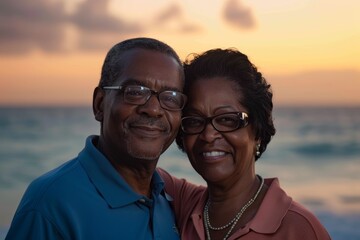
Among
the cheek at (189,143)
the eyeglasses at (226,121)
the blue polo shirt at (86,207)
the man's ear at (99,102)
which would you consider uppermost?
the man's ear at (99,102)

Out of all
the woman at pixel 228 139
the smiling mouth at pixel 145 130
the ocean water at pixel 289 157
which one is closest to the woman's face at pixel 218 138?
the woman at pixel 228 139

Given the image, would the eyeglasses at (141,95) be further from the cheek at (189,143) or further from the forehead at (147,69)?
the cheek at (189,143)

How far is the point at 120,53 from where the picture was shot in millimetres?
3379

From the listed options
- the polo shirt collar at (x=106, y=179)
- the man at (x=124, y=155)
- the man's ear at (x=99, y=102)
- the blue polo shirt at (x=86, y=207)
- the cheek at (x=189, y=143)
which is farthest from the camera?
the cheek at (x=189, y=143)

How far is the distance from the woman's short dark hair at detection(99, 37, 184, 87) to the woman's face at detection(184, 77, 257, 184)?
0.80 feet

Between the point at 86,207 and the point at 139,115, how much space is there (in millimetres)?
600

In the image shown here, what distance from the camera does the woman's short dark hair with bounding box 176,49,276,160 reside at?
3674 millimetres

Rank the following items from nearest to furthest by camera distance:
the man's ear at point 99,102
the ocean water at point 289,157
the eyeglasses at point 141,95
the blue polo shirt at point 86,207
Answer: the blue polo shirt at point 86,207 < the eyeglasses at point 141,95 < the man's ear at point 99,102 < the ocean water at point 289,157

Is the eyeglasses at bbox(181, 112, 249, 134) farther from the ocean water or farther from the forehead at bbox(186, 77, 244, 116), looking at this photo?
the ocean water

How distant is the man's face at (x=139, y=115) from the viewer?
3.29 m

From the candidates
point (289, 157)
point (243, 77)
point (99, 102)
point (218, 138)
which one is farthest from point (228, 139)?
point (289, 157)

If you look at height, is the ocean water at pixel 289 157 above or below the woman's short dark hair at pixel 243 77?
below

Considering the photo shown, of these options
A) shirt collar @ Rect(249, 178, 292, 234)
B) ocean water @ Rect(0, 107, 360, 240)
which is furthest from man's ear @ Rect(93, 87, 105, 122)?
ocean water @ Rect(0, 107, 360, 240)

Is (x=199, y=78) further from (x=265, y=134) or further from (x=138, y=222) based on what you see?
(x=138, y=222)
